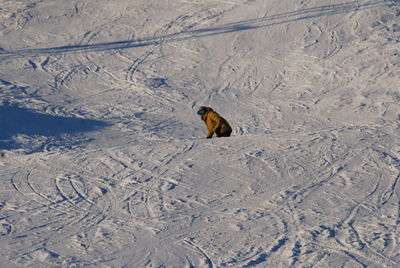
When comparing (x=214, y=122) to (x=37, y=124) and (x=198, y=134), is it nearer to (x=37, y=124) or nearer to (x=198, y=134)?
(x=198, y=134)

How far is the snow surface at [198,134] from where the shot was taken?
334 inches

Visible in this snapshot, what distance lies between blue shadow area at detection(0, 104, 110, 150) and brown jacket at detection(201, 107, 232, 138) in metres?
3.76

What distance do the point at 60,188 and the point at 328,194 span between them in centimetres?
447

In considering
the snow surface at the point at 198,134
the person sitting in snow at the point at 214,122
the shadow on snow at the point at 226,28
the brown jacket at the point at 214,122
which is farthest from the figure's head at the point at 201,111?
the shadow on snow at the point at 226,28

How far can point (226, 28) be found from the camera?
1994 centimetres

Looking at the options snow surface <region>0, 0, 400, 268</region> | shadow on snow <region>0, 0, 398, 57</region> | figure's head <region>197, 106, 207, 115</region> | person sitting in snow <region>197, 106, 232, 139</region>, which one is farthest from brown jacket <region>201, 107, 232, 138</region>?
shadow on snow <region>0, 0, 398, 57</region>

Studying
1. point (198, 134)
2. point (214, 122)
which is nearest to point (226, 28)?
point (198, 134)

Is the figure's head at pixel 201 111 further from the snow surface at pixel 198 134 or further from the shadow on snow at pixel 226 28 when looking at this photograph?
the shadow on snow at pixel 226 28

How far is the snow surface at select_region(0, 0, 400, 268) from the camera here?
8.49 m

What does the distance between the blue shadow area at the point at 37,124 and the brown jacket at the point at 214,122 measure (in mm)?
3756

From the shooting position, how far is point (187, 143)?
505 inches

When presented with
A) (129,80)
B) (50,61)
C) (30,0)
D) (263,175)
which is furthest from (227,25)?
(263,175)

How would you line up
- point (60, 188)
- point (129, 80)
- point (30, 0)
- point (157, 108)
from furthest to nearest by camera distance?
point (30, 0), point (129, 80), point (157, 108), point (60, 188)

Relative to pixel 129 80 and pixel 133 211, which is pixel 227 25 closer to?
pixel 129 80
